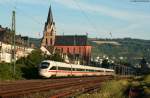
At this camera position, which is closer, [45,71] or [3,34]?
[45,71]

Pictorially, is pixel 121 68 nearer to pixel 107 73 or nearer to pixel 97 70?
pixel 107 73

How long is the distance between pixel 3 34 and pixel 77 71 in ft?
159

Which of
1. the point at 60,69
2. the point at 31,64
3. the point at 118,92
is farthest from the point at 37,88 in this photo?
the point at 31,64

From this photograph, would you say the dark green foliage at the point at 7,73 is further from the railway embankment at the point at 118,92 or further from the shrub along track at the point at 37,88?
the railway embankment at the point at 118,92

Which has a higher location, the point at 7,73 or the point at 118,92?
the point at 7,73

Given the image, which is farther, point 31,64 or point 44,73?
point 31,64

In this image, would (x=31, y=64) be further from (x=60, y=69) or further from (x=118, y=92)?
(x=118, y=92)

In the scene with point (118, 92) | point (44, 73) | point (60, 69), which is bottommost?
point (118, 92)

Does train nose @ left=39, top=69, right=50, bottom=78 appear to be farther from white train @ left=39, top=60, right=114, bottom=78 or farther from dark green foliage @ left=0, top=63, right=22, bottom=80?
dark green foliage @ left=0, top=63, right=22, bottom=80

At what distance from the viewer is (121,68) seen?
172 meters

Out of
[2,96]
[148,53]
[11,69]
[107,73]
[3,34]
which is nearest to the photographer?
[2,96]

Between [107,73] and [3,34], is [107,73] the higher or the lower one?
the lower one

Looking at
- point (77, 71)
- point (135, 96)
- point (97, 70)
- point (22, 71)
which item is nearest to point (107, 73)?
point (97, 70)

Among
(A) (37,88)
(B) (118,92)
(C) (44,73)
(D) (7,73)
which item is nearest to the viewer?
(B) (118,92)
